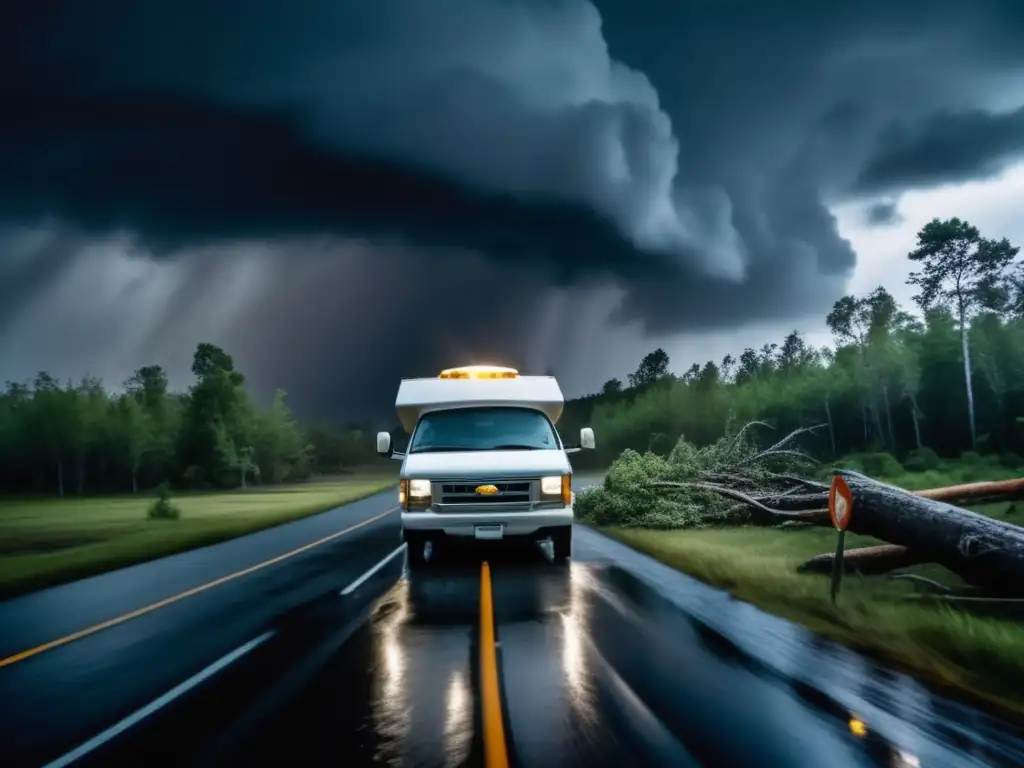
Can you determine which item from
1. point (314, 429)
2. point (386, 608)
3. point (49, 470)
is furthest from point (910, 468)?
point (314, 429)

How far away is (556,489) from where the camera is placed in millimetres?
12492

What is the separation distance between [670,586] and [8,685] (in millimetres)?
7564

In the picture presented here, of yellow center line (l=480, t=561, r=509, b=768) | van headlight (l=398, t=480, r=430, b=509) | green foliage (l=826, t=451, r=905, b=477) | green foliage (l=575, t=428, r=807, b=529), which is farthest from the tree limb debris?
green foliage (l=826, t=451, r=905, b=477)

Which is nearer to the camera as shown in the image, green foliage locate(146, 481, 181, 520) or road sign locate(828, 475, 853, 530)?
road sign locate(828, 475, 853, 530)

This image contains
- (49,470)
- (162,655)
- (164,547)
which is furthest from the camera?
(49,470)

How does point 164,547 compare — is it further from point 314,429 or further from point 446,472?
point 314,429

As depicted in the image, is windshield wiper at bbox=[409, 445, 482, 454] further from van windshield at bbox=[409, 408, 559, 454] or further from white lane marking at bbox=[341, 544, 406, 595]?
white lane marking at bbox=[341, 544, 406, 595]

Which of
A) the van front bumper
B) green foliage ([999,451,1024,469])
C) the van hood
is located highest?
the van hood

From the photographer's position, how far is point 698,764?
4383mm

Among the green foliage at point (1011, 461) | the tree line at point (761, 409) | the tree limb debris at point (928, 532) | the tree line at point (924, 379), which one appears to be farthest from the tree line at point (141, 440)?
the tree limb debris at point (928, 532)

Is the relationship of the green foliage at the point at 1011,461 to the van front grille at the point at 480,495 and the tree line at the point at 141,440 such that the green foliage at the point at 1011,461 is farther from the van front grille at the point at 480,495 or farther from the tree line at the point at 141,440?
the tree line at the point at 141,440

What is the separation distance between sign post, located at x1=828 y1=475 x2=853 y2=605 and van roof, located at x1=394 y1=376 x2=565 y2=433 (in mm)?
5464

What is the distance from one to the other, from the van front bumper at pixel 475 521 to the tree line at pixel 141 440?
73602mm

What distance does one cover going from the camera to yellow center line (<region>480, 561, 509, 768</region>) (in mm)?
4539
